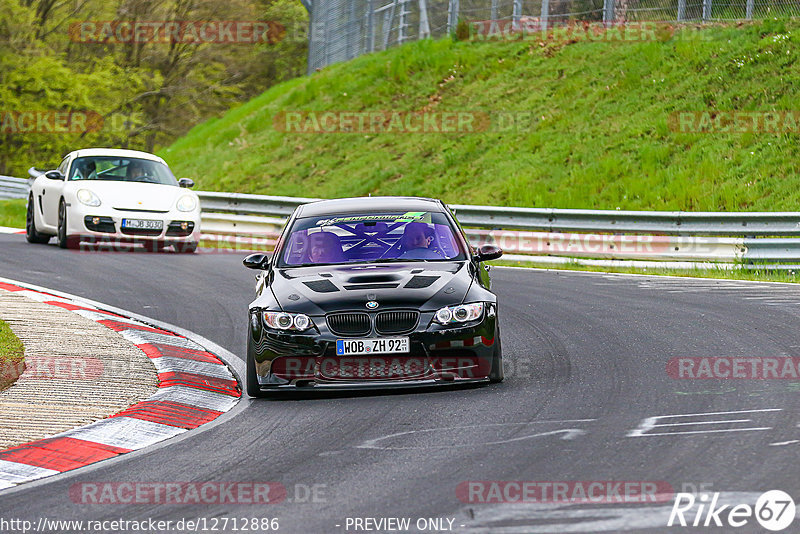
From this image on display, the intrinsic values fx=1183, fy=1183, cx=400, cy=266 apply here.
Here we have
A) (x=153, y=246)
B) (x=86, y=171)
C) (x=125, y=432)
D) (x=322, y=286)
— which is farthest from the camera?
(x=153, y=246)

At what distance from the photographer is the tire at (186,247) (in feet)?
62.5

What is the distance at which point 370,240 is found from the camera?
9469mm

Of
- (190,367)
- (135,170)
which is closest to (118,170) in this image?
(135,170)

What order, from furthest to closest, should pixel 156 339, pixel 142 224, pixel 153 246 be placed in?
pixel 153 246 < pixel 142 224 < pixel 156 339

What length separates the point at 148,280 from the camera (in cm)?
1525

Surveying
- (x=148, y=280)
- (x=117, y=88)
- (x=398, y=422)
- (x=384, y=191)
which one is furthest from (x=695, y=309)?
(x=117, y=88)

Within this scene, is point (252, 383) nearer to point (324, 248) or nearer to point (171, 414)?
point (171, 414)

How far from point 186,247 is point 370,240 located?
10241 millimetres

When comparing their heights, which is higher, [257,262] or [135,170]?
[135,170]

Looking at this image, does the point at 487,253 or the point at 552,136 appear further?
the point at 552,136

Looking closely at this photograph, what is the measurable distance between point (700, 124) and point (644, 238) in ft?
21.0

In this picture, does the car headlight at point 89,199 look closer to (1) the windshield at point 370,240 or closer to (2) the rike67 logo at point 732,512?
(1) the windshield at point 370,240

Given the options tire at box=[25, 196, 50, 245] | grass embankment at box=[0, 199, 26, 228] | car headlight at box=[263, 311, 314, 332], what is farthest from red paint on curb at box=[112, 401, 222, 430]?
grass embankment at box=[0, 199, 26, 228]

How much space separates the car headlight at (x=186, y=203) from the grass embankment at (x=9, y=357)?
7947 mm
